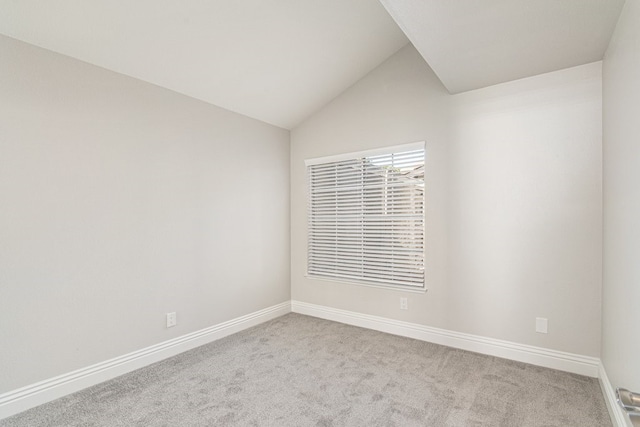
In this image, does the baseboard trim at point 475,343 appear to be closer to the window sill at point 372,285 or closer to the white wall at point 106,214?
the window sill at point 372,285

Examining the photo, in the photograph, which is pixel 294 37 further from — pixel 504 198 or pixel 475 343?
pixel 475 343

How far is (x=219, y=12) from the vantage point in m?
2.33

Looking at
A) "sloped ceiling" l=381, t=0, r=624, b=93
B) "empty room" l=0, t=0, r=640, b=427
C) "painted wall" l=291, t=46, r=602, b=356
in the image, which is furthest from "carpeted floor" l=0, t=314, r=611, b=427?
"sloped ceiling" l=381, t=0, r=624, b=93

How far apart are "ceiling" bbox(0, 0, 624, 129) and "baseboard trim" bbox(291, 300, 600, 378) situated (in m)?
2.31

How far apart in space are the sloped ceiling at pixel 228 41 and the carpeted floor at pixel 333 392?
2.45 m

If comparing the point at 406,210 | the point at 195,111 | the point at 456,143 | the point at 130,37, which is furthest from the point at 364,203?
the point at 130,37

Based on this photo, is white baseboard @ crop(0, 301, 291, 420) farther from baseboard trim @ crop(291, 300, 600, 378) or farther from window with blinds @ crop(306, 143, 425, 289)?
window with blinds @ crop(306, 143, 425, 289)

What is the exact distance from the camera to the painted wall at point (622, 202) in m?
1.52

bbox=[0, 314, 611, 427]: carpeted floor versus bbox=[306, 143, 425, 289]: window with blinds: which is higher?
bbox=[306, 143, 425, 289]: window with blinds

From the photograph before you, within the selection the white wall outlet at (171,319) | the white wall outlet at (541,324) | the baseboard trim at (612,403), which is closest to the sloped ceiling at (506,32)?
the white wall outlet at (541,324)

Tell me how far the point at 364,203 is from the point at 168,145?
6.88 feet

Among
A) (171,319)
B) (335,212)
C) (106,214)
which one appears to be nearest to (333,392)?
(171,319)

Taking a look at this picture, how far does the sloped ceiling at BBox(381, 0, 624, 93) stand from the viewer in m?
1.85

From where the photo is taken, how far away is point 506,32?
6.79ft
